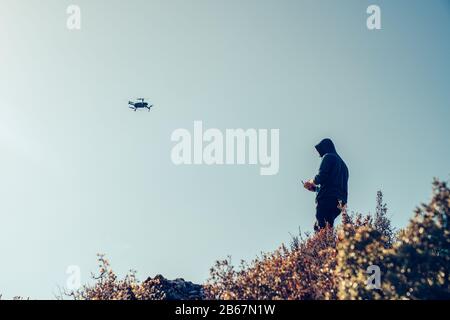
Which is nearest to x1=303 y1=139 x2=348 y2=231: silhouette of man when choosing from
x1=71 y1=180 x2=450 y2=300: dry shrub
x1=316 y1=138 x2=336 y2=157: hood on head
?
x1=316 y1=138 x2=336 y2=157: hood on head

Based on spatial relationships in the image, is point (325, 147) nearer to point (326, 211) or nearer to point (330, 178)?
point (330, 178)

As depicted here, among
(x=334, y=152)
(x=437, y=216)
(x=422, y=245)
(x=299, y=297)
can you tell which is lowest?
(x=299, y=297)

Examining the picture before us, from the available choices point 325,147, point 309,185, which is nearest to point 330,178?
point 309,185

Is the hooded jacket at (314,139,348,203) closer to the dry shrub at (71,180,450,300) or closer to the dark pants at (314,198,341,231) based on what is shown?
the dark pants at (314,198,341,231)

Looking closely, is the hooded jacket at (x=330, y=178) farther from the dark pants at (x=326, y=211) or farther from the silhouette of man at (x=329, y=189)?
the dark pants at (x=326, y=211)

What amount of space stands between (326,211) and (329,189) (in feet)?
2.14

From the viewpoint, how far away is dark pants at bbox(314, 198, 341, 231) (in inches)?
530

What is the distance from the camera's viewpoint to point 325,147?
1401cm

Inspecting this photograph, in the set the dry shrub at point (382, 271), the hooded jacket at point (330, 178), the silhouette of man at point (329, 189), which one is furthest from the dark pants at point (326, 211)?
the dry shrub at point (382, 271)

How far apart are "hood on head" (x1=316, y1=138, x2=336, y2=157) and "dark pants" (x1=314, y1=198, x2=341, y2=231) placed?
1.47 metres
